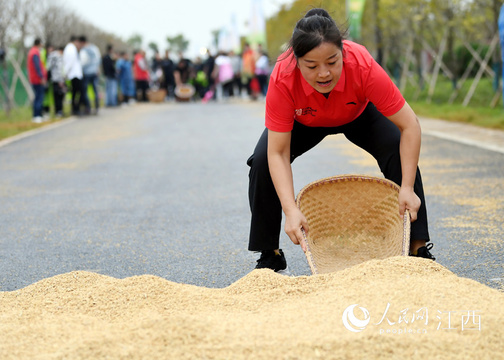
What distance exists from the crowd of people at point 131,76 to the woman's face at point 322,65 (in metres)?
14.6

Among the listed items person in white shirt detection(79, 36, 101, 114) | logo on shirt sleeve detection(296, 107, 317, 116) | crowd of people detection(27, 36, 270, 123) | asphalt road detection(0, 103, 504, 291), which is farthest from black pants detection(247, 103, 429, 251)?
person in white shirt detection(79, 36, 101, 114)

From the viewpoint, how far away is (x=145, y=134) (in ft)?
44.5

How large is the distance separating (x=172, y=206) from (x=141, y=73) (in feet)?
70.3

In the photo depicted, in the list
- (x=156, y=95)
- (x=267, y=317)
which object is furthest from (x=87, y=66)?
(x=267, y=317)

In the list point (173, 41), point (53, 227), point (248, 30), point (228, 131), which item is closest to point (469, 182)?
point (53, 227)

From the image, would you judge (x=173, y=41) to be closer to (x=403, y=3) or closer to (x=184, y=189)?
(x=403, y=3)

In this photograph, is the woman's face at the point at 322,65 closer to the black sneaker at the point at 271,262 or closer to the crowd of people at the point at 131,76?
the black sneaker at the point at 271,262

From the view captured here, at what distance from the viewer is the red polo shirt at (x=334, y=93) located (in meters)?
3.56

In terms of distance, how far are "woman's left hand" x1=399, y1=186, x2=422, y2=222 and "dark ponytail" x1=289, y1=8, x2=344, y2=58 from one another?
0.84 meters

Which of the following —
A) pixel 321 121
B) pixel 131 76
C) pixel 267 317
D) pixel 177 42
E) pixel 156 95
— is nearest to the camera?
pixel 267 317

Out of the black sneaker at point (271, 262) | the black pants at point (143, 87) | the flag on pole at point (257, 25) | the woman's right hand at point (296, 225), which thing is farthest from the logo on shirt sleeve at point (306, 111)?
the flag on pole at point (257, 25)

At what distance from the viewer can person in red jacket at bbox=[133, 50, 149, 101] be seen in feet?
88.6

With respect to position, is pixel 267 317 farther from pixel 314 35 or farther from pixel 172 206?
pixel 172 206

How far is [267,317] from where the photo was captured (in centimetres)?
289
